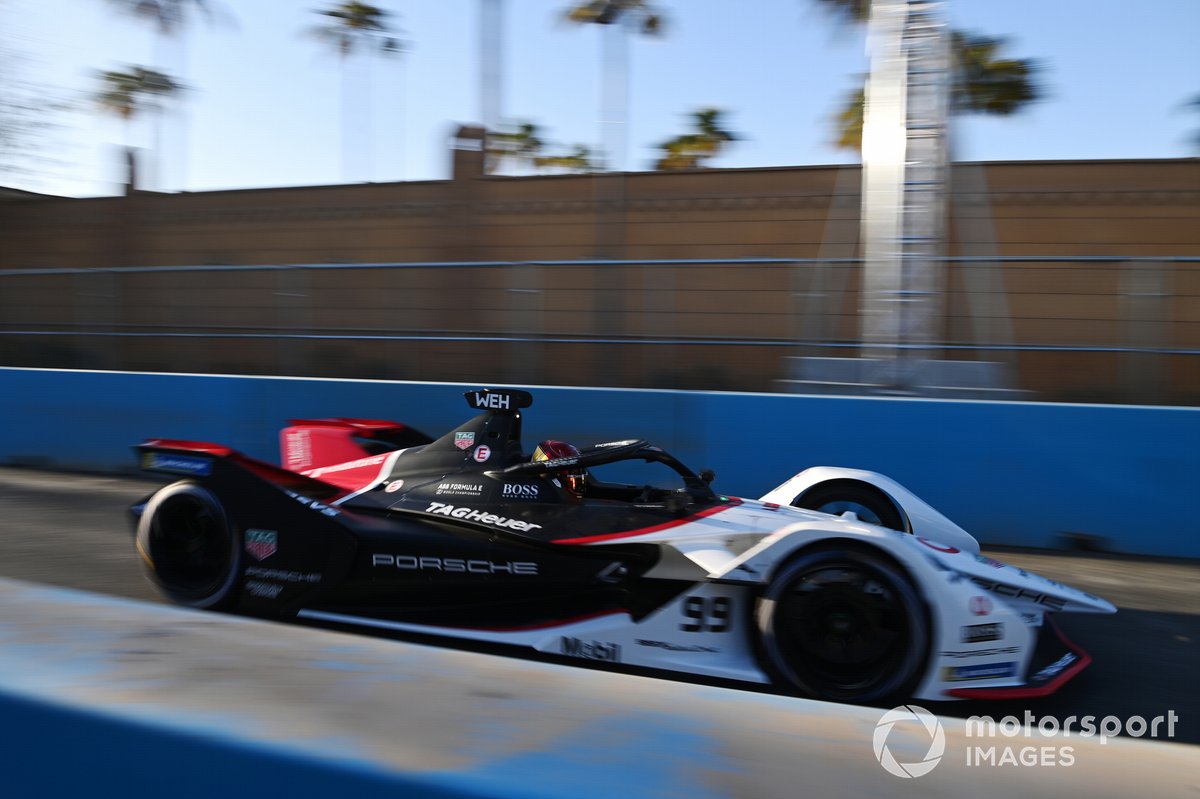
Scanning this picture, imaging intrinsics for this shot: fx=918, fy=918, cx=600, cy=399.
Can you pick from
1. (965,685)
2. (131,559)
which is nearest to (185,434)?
(131,559)

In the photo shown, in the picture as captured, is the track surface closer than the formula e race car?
No

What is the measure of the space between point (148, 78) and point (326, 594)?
3770cm

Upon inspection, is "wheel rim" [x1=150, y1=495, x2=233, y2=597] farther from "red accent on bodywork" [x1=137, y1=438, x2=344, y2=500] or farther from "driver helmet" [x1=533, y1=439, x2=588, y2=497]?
"driver helmet" [x1=533, y1=439, x2=588, y2=497]

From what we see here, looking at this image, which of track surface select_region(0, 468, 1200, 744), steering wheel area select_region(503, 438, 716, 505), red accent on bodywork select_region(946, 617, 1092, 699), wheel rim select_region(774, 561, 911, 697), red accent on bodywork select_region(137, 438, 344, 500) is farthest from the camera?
red accent on bodywork select_region(137, 438, 344, 500)

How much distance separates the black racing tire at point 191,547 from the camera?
15.5 ft

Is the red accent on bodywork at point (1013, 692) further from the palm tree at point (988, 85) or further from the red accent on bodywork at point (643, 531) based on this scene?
the palm tree at point (988, 85)

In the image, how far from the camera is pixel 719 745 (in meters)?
1.19

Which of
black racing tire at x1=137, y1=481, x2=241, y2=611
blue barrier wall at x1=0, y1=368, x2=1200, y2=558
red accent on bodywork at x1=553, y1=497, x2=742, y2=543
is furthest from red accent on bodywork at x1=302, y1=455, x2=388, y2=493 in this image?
blue barrier wall at x1=0, y1=368, x2=1200, y2=558

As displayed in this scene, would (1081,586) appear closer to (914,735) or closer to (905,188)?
(905,188)

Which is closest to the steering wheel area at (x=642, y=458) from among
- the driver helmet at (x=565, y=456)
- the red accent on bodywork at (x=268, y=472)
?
the driver helmet at (x=565, y=456)

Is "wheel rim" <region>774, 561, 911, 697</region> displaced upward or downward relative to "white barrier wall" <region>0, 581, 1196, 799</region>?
downward

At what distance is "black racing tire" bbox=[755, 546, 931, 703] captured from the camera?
3697mm

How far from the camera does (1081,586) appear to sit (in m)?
5.78

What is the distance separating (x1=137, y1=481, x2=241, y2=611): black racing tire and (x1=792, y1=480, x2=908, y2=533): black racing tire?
10.3ft
